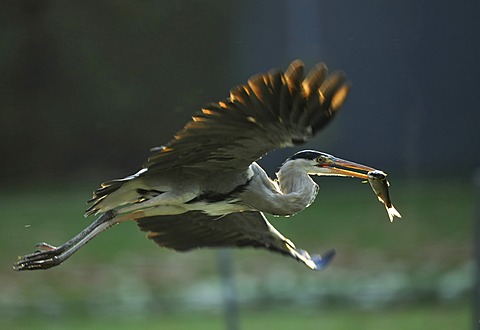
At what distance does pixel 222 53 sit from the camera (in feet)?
49.3

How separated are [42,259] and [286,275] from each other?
5.61 meters

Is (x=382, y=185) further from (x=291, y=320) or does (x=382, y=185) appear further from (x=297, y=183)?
(x=291, y=320)

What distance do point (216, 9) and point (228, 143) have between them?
35.3 ft

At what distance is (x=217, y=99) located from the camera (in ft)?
47.8

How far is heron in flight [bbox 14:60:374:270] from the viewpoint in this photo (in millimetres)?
4031

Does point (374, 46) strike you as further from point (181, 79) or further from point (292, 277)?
point (292, 277)

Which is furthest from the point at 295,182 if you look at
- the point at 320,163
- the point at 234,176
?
the point at 234,176

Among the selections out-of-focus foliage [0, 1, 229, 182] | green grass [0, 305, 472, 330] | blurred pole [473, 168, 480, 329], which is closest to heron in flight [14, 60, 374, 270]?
blurred pole [473, 168, 480, 329]

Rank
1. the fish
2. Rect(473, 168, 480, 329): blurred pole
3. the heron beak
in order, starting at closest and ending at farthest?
1. the fish
2. the heron beak
3. Rect(473, 168, 480, 329): blurred pole

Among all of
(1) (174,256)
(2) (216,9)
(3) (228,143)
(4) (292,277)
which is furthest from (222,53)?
(3) (228,143)

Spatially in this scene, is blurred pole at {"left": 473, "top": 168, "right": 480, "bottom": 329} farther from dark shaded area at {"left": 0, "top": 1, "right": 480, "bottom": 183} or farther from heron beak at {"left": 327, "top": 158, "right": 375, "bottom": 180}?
dark shaded area at {"left": 0, "top": 1, "right": 480, "bottom": 183}

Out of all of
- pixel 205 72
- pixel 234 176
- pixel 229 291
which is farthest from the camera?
pixel 205 72

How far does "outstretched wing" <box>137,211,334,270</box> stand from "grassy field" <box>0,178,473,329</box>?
3515 millimetres

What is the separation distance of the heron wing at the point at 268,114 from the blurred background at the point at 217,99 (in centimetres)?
534
